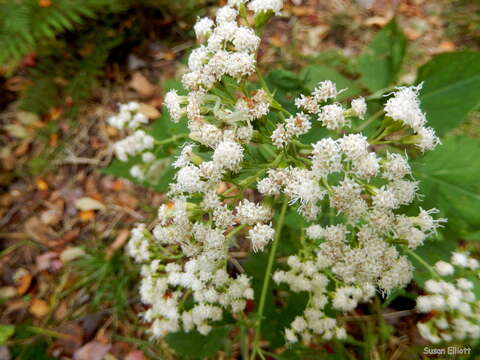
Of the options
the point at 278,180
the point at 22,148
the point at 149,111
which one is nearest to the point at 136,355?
the point at 278,180

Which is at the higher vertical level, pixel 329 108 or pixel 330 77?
pixel 329 108

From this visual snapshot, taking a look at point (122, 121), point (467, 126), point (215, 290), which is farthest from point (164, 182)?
point (467, 126)

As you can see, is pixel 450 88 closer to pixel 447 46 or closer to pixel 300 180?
pixel 300 180

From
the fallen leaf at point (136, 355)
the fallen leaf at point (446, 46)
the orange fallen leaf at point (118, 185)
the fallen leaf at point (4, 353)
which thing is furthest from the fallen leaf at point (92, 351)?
the fallen leaf at point (446, 46)

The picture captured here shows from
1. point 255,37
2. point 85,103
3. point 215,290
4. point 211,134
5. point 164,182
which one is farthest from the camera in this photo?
point 85,103

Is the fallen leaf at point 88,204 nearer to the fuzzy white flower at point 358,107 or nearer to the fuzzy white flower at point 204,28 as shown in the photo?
the fuzzy white flower at point 204,28

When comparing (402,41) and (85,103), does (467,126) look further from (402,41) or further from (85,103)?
(85,103)

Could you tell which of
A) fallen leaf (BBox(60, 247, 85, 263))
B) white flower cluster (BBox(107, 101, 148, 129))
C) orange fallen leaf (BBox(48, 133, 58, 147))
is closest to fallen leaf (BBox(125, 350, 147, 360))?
fallen leaf (BBox(60, 247, 85, 263))
